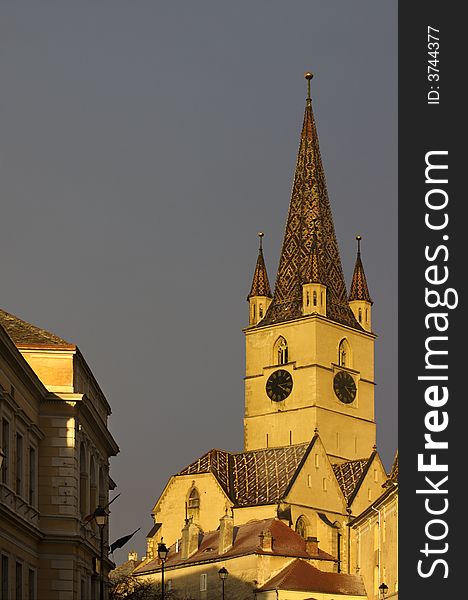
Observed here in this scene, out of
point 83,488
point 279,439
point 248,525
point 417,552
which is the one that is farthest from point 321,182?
point 417,552

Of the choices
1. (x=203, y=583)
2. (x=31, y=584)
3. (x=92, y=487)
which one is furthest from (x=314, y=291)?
(x=31, y=584)

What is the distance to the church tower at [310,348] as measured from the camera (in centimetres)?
14512

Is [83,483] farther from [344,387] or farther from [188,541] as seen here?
[344,387]

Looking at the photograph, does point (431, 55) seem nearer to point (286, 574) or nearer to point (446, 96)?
point (446, 96)

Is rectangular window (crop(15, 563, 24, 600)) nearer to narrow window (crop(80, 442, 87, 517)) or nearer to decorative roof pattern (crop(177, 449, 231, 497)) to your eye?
narrow window (crop(80, 442, 87, 517))

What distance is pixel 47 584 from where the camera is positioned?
5769 centimetres

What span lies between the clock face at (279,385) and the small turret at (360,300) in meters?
10.3

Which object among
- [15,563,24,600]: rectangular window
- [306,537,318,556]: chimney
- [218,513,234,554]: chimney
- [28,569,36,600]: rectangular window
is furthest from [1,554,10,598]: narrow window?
[306,537,318,556]: chimney

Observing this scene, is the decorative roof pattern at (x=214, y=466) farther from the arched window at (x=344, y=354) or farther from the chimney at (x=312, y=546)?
the arched window at (x=344, y=354)

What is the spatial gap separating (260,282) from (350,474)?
23.6 metres

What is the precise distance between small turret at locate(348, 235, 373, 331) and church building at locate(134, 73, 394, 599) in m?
0.12

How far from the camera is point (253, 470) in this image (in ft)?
458

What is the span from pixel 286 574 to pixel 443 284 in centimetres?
7607

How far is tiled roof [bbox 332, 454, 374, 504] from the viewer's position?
13750cm
